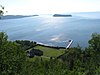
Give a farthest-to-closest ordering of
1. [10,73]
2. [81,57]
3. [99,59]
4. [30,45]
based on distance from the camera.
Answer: [30,45] < [81,57] < [99,59] < [10,73]

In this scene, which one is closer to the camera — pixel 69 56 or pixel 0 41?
pixel 0 41

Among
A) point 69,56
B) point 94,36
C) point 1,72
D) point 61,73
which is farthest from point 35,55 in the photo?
point 1,72

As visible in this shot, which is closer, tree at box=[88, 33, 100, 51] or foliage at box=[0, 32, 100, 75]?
foliage at box=[0, 32, 100, 75]

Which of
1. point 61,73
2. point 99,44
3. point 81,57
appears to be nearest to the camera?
point 61,73

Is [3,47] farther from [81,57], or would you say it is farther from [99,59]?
[81,57]

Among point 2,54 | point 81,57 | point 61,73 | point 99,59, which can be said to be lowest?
point 81,57

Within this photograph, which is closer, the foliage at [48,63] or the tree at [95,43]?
the foliage at [48,63]

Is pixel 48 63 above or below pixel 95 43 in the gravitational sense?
below

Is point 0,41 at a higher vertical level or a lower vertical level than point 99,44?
higher

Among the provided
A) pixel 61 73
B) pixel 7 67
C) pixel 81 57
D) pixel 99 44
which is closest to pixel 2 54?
pixel 7 67

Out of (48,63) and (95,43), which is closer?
(48,63)
